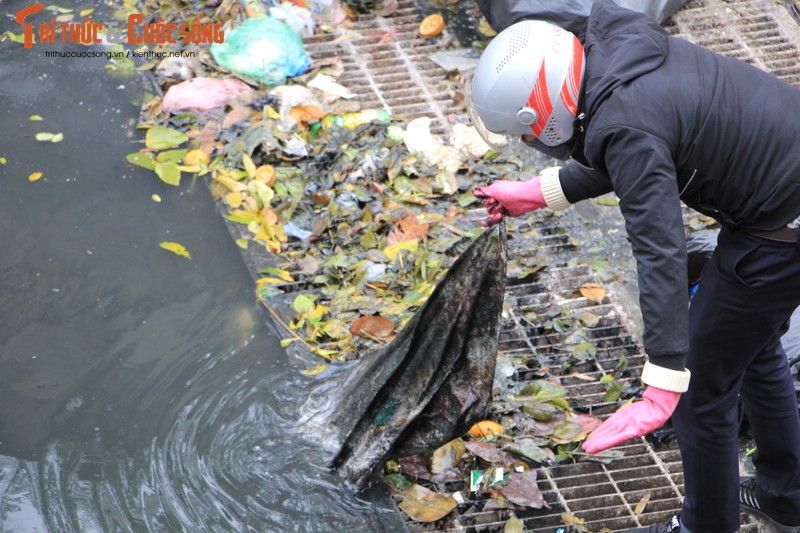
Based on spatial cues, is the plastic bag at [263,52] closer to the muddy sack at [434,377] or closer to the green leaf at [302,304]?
the green leaf at [302,304]

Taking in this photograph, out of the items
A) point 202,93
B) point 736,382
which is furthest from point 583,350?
point 202,93

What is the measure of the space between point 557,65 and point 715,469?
1.21 meters

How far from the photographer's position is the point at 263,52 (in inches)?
195

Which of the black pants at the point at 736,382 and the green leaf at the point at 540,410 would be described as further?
the green leaf at the point at 540,410

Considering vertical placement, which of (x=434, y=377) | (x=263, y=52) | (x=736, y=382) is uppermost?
(x=736, y=382)

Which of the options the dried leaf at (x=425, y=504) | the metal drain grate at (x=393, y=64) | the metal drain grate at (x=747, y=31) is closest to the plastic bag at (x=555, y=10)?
the metal drain grate at (x=747, y=31)

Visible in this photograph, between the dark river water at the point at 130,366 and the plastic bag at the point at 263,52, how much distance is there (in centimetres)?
75

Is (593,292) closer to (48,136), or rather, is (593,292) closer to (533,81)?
(533,81)

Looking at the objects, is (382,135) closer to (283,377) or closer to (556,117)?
(283,377)

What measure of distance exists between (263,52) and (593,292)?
2.35m

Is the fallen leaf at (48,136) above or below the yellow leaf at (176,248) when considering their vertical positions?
below

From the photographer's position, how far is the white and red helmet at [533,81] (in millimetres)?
2176

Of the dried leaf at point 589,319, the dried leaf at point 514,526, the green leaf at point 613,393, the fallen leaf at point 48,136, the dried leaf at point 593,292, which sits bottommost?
the fallen leaf at point 48,136

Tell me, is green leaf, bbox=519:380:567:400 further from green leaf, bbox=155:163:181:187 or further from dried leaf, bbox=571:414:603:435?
green leaf, bbox=155:163:181:187
